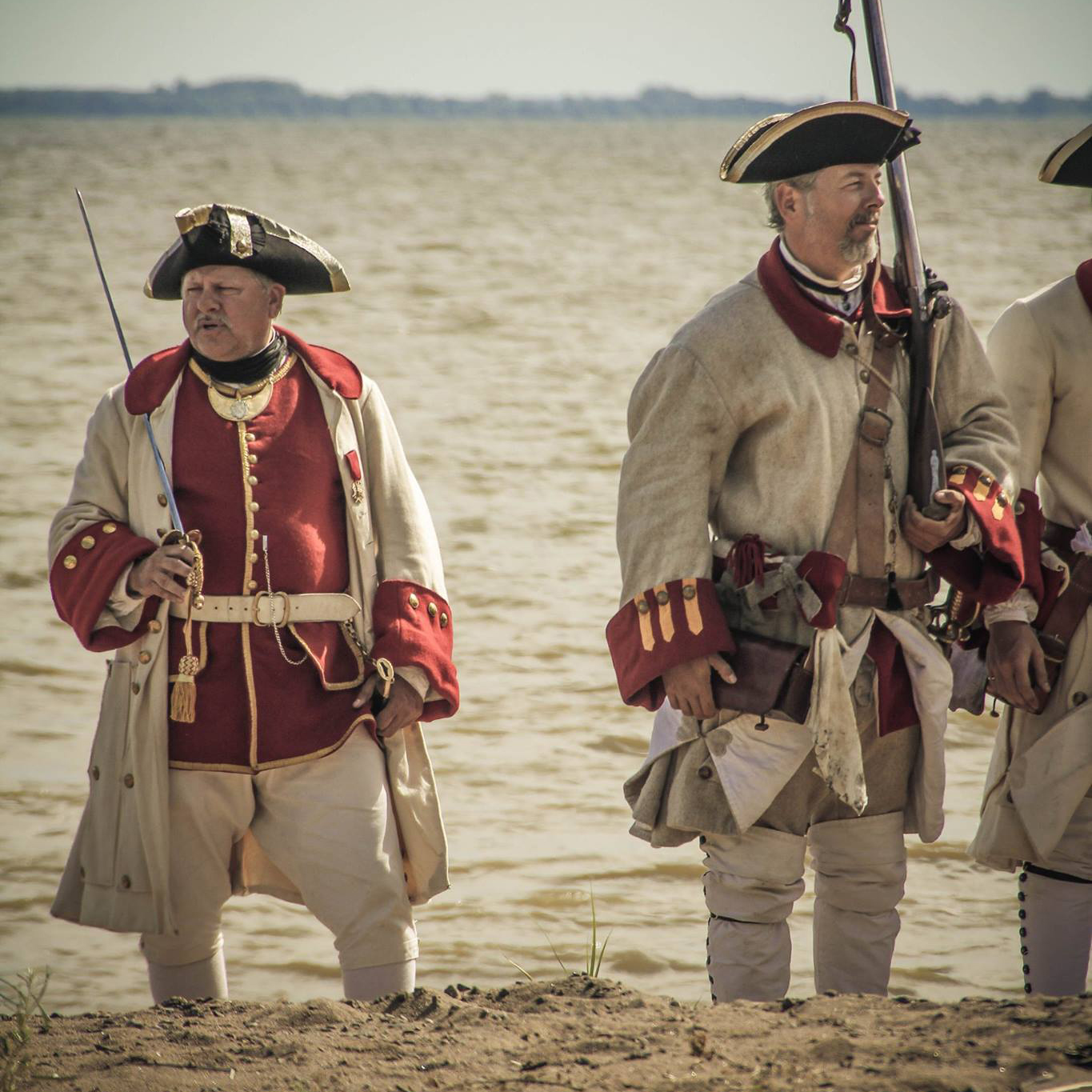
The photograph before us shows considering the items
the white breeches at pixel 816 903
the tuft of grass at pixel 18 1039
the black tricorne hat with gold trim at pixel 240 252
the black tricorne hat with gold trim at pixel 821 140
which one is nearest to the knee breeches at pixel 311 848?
the tuft of grass at pixel 18 1039

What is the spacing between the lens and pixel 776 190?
360cm

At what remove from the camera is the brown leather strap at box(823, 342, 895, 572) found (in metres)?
3.54

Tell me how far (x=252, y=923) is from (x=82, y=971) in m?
0.60

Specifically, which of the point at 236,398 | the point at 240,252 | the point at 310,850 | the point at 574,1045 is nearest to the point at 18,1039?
the point at 310,850

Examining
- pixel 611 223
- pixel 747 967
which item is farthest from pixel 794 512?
pixel 611 223

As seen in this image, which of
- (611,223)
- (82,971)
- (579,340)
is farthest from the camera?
(611,223)

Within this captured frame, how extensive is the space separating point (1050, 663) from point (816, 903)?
0.82m

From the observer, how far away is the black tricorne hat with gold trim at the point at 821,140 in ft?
11.4

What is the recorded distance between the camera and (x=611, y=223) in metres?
32.3

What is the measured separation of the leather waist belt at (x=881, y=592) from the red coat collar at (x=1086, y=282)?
0.84 meters

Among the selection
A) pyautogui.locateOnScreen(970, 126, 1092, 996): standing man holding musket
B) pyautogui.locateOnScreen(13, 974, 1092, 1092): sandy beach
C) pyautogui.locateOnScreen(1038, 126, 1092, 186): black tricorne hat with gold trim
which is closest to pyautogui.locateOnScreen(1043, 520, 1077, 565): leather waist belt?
pyautogui.locateOnScreen(970, 126, 1092, 996): standing man holding musket

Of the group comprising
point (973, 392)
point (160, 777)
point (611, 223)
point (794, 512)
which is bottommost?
point (160, 777)

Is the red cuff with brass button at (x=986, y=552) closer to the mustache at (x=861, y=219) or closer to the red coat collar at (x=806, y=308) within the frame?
the red coat collar at (x=806, y=308)

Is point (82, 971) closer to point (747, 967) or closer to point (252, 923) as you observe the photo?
point (252, 923)
